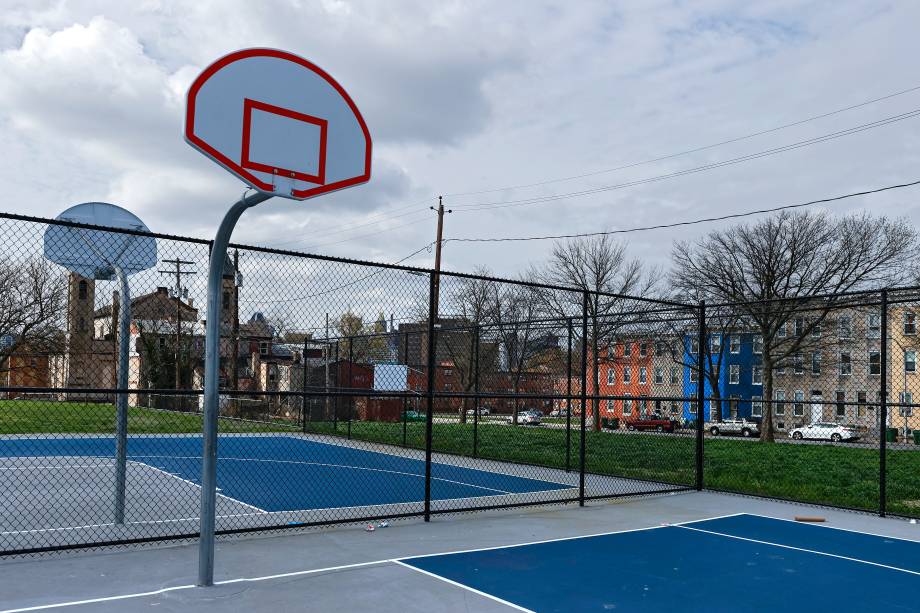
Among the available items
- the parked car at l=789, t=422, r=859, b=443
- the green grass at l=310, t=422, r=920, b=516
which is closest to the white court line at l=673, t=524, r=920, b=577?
the green grass at l=310, t=422, r=920, b=516

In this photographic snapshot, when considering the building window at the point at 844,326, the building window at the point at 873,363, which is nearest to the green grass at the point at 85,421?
the building window at the point at 844,326

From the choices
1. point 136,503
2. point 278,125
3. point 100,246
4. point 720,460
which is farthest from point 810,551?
point 720,460

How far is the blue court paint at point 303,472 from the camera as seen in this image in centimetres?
1209

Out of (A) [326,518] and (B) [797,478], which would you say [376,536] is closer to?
(A) [326,518]

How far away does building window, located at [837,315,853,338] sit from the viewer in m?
34.3

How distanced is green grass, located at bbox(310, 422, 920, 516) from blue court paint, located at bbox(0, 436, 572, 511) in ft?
6.98

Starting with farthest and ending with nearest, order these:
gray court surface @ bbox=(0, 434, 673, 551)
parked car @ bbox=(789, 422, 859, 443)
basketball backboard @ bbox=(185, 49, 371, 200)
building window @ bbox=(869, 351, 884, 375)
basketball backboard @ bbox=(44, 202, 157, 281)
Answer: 1. parked car @ bbox=(789, 422, 859, 443)
2. building window @ bbox=(869, 351, 884, 375)
3. gray court surface @ bbox=(0, 434, 673, 551)
4. basketball backboard @ bbox=(44, 202, 157, 281)
5. basketball backboard @ bbox=(185, 49, 371, 200)

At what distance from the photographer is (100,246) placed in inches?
339

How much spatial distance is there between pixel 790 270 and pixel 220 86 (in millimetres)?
33120

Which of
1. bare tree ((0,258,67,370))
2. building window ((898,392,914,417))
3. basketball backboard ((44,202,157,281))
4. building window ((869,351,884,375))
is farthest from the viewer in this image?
building window ((869,351,884,375))

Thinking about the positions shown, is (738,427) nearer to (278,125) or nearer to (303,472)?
(303,472)

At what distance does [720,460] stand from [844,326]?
17.6m

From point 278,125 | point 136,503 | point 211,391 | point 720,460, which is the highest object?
point 278,125

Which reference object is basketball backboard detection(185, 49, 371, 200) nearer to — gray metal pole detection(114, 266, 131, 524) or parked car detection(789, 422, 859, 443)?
gray metal pole detection(114, 266, 131, 524)
